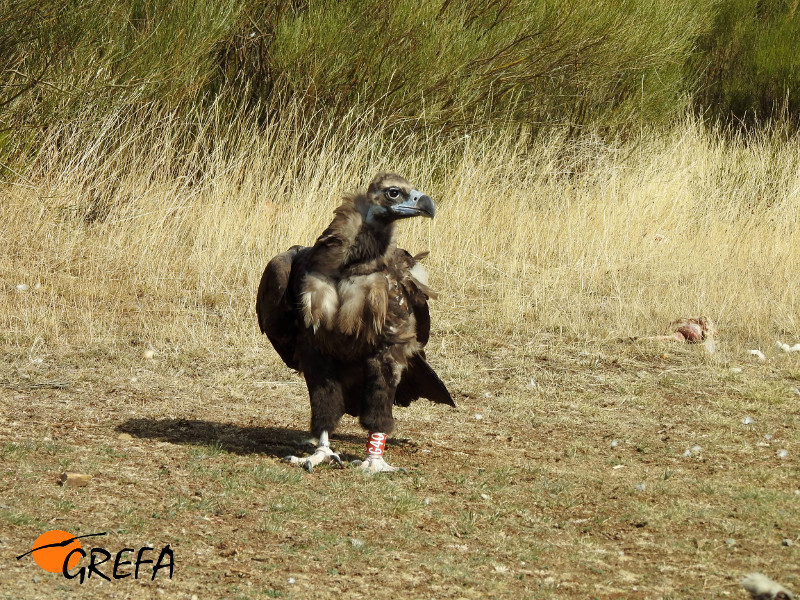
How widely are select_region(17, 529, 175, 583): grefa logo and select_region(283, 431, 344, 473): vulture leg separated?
1.27 metres

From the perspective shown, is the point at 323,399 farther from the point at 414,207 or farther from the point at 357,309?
the point at 414,207

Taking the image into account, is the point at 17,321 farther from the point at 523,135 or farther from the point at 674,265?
the point at 523,135

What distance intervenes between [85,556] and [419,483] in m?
1.70

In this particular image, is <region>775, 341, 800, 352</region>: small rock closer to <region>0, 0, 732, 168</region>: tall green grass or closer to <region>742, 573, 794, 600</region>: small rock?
<region>742, 573, 794, 600</region>: small rock

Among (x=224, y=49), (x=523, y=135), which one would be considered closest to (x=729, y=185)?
(x=523, y=135)

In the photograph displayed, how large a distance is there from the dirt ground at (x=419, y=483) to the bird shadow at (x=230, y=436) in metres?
0.02

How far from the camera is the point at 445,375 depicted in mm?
7070

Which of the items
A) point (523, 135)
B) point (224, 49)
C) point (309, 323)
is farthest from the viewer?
point (523, 135)

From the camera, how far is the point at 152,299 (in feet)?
28.0

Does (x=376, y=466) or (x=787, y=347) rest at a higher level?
(x=787, y=347)

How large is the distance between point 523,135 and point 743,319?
5348mm

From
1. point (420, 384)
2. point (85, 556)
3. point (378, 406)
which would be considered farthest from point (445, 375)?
point (85, 556)

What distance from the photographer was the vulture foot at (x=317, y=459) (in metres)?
4.80

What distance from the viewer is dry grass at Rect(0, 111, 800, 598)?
3.79 m
